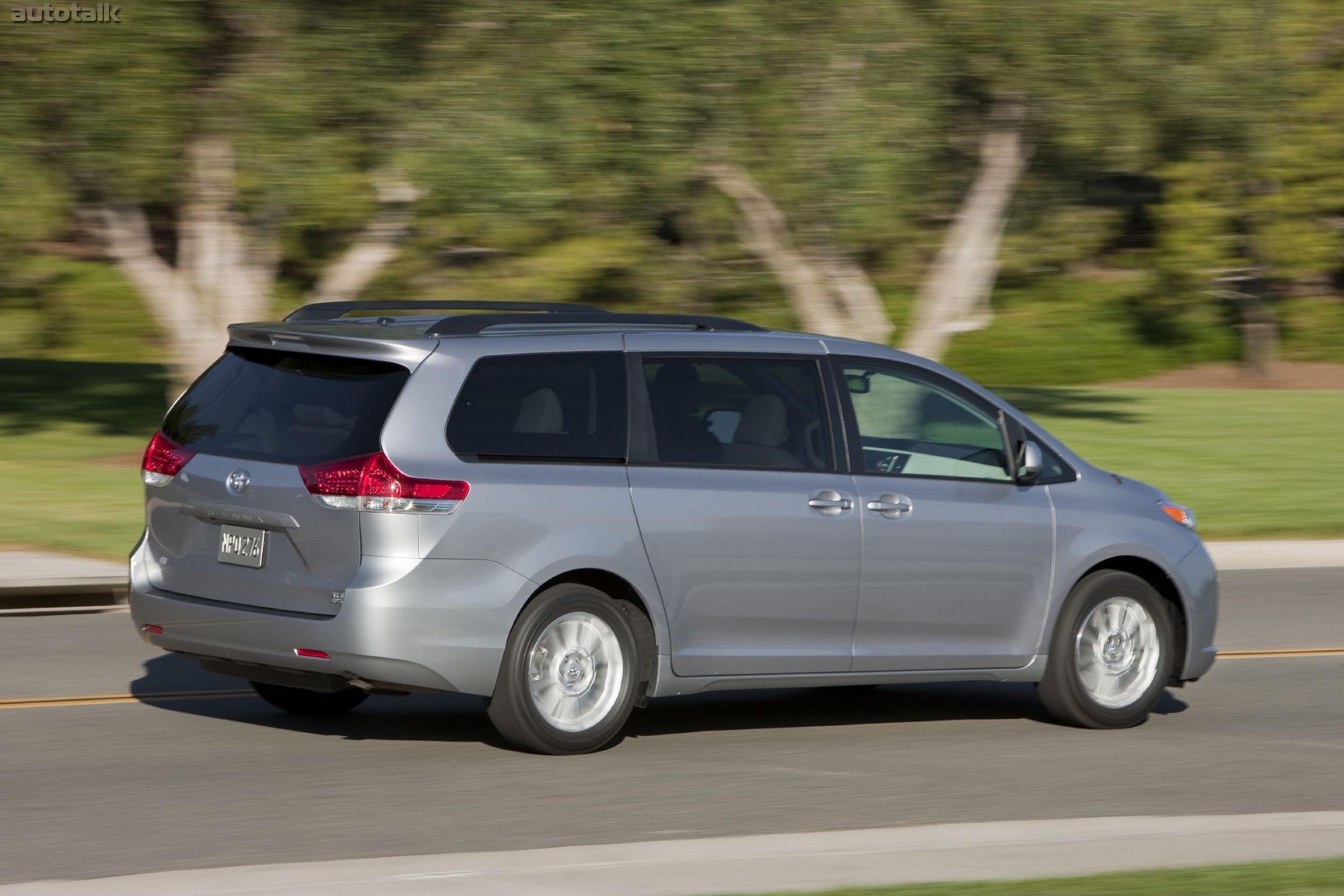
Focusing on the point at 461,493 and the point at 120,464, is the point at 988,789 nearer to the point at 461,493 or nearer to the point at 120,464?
the point at 461,493

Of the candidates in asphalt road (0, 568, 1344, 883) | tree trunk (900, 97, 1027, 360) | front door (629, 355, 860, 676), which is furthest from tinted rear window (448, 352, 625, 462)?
tree trunk (900, 97, 1027, 360)

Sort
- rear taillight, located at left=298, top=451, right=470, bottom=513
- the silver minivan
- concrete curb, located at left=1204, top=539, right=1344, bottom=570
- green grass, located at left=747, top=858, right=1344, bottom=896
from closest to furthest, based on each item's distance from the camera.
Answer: green grass, located at left=747, top=858, right=1344, bottom=896
rear taillight, located at left=298, top=451, right=470, bottom=513
the silver minivan
concrete curb, located at left=1204, top=539, right=1344, bottom=570

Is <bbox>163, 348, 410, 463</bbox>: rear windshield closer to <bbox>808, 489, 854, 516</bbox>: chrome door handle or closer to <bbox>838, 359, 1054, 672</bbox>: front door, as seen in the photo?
<bbox>808, 489, 854, 516</bbox>: chrome door handle

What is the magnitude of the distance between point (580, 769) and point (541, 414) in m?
1.40

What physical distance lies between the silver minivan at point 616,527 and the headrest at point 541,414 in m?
0.01

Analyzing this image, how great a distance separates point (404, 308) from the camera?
8.33 meters

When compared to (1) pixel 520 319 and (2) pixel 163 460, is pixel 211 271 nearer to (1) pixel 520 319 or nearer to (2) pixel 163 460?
(2) pixel 163 460

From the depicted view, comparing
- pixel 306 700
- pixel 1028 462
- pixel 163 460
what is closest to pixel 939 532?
pixel 1028 462

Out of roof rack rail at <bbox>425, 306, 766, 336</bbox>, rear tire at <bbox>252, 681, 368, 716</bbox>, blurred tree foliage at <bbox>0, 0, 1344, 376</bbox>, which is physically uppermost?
blurred tree foliage at <bbox>0, 0, 1344, 376</bbox>

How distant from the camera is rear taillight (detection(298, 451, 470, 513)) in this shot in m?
7.06

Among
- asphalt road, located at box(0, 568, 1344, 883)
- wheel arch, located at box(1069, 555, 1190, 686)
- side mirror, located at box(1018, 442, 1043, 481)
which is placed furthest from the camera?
wheel arch, located at box(1069, 555, 1190, 686)

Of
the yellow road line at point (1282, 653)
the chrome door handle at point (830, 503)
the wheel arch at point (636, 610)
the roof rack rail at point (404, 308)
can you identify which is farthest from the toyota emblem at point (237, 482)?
the yellow road line at point (1282, 653)

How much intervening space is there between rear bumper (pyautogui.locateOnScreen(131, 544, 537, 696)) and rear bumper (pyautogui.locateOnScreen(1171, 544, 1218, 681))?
131 inches

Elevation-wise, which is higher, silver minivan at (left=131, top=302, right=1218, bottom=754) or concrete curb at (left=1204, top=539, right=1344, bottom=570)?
silver minivan at (left=131, top=302, right=1218, bottom=754)
